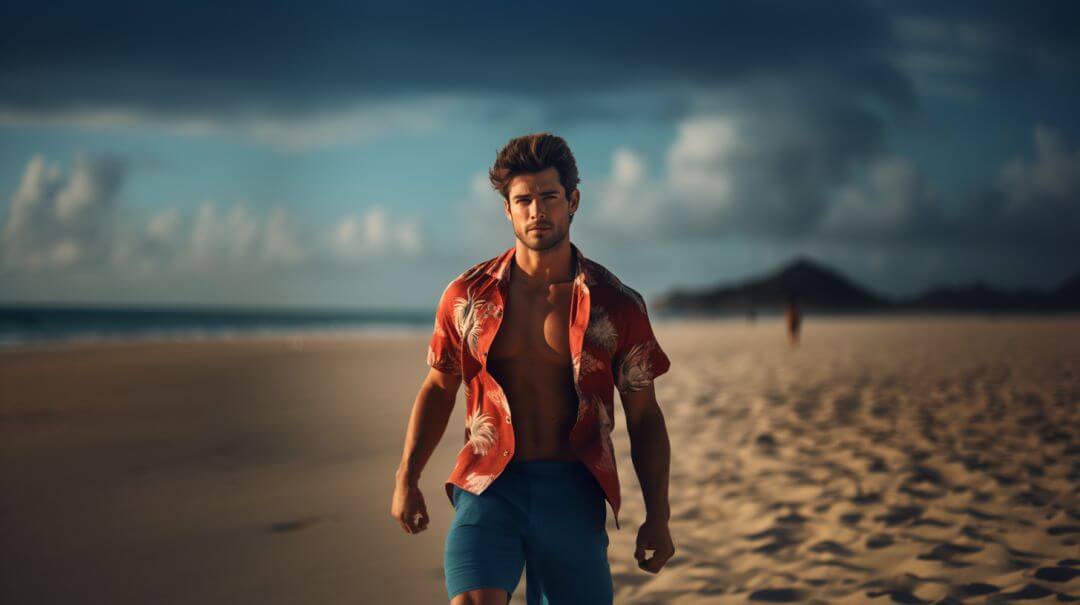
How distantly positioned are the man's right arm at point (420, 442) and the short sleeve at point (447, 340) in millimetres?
34

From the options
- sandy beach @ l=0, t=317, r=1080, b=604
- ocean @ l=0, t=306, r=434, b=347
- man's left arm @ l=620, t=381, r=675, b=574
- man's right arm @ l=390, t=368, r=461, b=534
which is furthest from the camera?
ocean @ l=0, t=306, r=434, b=347

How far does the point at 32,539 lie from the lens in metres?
5.20

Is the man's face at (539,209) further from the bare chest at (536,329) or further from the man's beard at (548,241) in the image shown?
the bare chest at (536,329)

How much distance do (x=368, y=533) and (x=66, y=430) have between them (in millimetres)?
6337

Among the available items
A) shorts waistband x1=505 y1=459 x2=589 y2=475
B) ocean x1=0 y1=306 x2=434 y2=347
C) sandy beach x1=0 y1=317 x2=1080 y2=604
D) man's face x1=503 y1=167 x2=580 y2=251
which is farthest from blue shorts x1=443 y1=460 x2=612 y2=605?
ocean x1=0 y1=306 x2=434 y2=347

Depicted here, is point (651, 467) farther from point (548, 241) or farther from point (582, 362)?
point (548, 241)

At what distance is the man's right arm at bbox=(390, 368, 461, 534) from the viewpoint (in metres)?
2.44

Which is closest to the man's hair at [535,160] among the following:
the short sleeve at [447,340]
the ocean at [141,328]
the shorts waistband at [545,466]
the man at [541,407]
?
the man at [541,407]

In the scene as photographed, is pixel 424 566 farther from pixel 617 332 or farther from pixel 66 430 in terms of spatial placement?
pixel 66 430

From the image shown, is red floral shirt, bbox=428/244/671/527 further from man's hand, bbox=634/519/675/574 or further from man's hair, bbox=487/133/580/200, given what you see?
man's hair, bbox=487/133/580/200

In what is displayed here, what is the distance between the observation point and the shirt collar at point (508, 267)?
236 cm

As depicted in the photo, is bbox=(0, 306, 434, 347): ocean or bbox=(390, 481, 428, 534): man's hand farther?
bbox=(0, 306, 434, 347): ocean

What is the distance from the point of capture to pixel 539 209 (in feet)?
7.68

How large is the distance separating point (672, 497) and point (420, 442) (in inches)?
167
